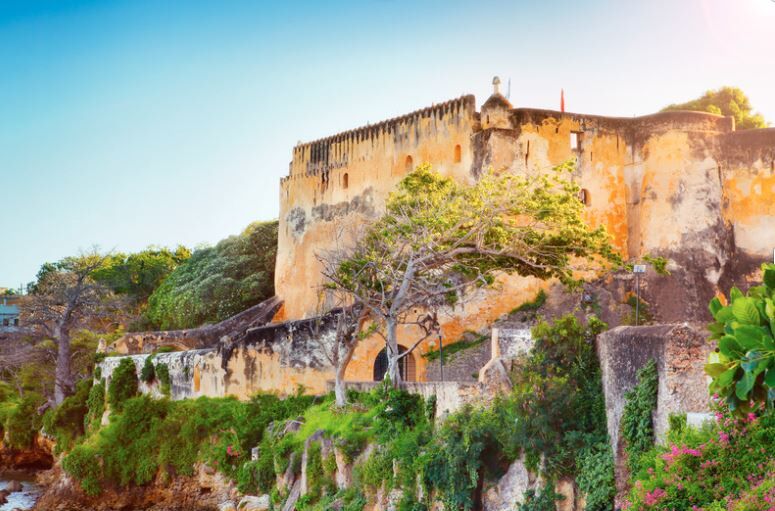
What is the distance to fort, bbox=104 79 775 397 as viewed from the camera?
22734mm

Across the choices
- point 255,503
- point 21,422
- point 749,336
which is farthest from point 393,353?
point 21,422

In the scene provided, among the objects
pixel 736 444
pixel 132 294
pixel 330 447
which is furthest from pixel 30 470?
pixel 736 444

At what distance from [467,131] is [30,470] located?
18279 mm

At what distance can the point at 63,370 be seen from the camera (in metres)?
30.7

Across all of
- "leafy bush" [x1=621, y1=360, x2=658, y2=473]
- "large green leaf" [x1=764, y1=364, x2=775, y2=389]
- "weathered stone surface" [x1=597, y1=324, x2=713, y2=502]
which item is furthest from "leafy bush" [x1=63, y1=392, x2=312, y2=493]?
"large green leaf" [x1=764, y1=364, x2=775, y2=389]

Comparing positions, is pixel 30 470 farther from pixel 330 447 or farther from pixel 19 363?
pixel 330 447

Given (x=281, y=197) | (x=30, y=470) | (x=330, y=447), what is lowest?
(x=30, y=470)

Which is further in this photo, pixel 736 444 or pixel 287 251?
pixel 287 251

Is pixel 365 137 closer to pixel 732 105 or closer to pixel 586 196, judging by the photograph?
pixel 586 196

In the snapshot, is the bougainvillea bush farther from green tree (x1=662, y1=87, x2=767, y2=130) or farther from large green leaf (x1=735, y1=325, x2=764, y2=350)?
green tree (x1=662, y1=87, x2=767, y2=130)

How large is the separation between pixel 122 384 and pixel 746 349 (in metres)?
23.6

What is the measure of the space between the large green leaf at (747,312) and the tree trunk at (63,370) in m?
27.5

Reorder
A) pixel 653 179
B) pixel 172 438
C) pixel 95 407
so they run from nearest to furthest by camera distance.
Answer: pixel 172 438 → pixel 653 179 → pixel 95 407

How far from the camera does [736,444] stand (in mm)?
8695
